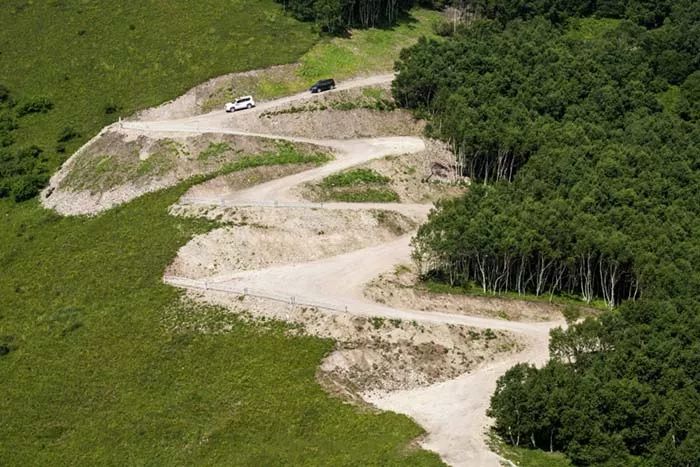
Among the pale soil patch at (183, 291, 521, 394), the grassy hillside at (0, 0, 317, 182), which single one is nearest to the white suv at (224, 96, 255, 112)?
the grassy hillside at (0, 0, 317, 182)

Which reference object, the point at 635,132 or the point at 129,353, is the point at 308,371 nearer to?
the point at 129,353

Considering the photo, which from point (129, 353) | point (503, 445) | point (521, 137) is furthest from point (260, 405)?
point (521, 137)

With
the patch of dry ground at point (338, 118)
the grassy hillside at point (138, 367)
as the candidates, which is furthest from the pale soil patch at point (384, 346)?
the patch of dry ground at point (338, 118)

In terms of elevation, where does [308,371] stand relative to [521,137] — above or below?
below

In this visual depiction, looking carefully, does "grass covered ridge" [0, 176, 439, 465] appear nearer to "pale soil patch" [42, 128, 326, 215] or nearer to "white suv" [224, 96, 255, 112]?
"pale soil patch" [42, 128, 326, 215]

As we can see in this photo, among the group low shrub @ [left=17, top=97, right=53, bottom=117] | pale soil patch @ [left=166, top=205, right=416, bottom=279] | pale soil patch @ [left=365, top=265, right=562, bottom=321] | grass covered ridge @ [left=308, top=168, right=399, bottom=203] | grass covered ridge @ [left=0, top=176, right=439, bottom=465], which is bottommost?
grass covered ridge @ [left=0, top=176, right=439, bottom=465]

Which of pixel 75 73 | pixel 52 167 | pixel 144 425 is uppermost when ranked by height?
pixel 75 73

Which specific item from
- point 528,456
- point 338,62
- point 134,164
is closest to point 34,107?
point 134,164
